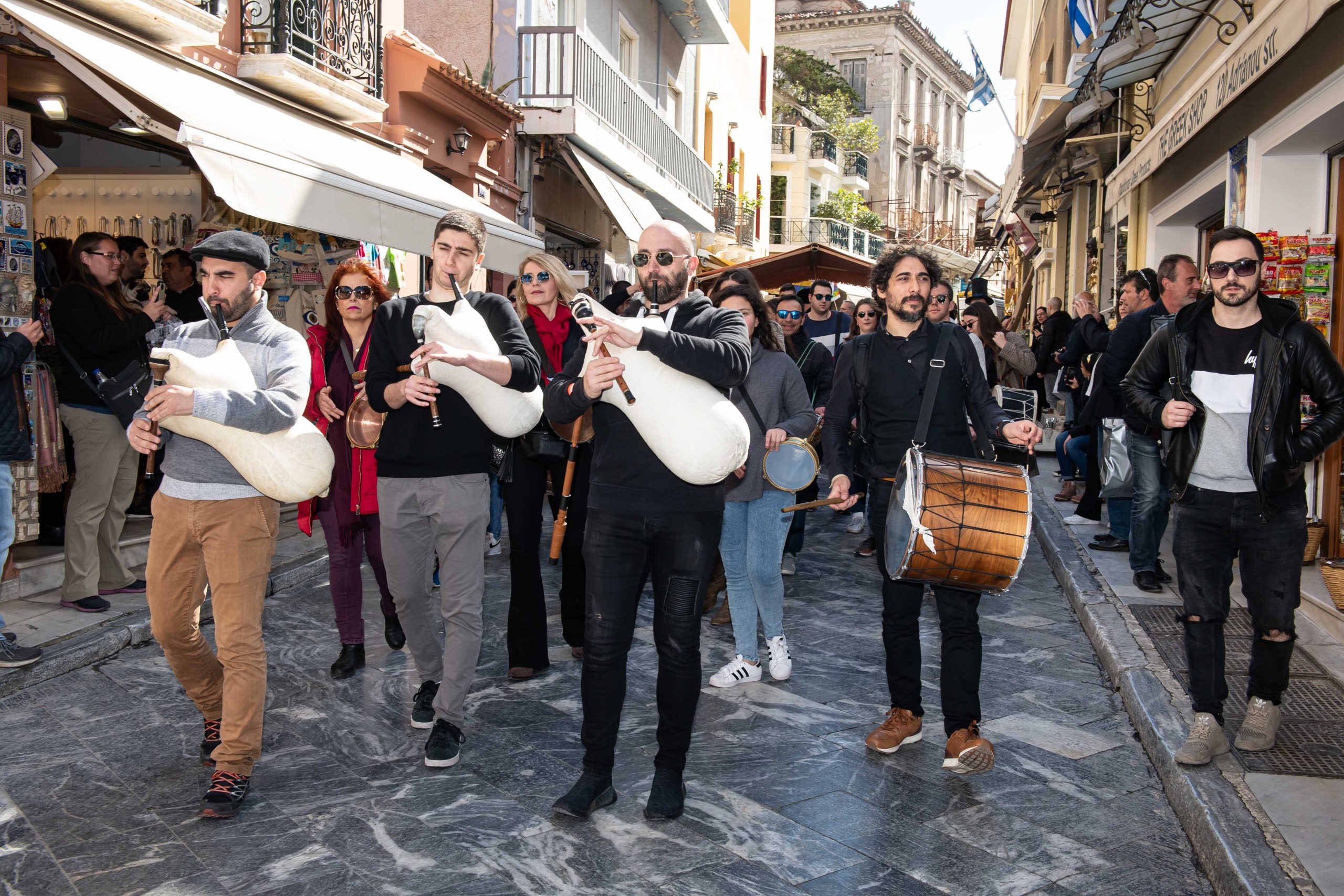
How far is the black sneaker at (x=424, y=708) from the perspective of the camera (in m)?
4.66

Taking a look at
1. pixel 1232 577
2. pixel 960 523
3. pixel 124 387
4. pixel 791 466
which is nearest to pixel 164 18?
pixel 124 387

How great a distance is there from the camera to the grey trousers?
4.33 metres

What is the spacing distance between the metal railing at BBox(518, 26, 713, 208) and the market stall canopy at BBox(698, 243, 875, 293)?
2.82 m

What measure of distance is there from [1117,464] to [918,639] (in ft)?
12.5

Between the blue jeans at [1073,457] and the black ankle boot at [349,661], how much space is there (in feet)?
21.3

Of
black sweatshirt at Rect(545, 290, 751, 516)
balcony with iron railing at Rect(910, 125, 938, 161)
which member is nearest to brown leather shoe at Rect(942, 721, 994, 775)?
black sweatshirt at Rect(545, 290, 751, 516)

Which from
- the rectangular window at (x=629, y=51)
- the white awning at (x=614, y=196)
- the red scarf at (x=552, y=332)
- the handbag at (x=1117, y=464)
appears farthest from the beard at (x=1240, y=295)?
the rectangular window at (x=629, y=51)

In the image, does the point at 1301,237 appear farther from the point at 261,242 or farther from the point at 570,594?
the point at 261,242

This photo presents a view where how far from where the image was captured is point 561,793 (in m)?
4.02

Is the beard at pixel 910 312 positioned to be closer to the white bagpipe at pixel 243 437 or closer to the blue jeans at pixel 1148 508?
the white bagpipe at pixel 243 437

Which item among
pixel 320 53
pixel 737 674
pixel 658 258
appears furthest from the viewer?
pixel 320 53

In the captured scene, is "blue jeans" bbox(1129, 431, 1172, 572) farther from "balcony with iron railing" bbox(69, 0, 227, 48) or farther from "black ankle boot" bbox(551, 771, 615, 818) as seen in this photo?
"balcony with iron railing" bbox(69, 0, 227, 48)

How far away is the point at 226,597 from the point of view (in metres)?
3.87

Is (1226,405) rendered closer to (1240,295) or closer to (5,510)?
(1240,295)
